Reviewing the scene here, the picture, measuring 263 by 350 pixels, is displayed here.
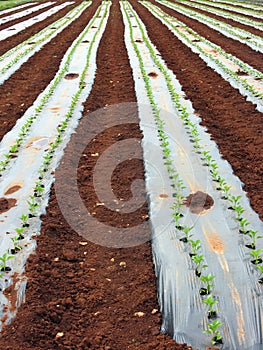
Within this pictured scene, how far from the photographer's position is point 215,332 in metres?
3.10

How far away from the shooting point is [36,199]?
4.99 metres

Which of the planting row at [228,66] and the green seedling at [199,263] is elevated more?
the planting row at [228,66]

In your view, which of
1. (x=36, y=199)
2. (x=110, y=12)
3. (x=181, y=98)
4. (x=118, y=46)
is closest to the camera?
(x=36, y=199)

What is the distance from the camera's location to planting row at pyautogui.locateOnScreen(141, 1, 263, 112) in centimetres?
883

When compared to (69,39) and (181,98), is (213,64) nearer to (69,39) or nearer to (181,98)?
(181,98)

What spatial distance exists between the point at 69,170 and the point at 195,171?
166cm

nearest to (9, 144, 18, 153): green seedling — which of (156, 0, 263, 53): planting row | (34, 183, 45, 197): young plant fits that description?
(34, 183, 45, 197): young plant

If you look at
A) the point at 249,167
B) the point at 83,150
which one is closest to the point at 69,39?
the point at 83,150

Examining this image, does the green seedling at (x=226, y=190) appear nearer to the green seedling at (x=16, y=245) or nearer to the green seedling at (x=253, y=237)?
the green seedling at (x=253, y=237)

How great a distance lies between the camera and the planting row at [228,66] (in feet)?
29.0

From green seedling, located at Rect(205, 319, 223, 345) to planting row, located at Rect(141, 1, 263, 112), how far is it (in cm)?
546

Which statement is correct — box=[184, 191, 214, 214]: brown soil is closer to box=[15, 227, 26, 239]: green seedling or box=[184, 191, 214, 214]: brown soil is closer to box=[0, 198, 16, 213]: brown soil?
box=[15, 227, 26, 239]: green seedling

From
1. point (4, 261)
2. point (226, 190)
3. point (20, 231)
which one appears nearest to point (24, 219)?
point (20, 231)

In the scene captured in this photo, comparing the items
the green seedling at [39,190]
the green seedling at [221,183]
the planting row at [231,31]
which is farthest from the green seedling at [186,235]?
the planting row at [231,31]
